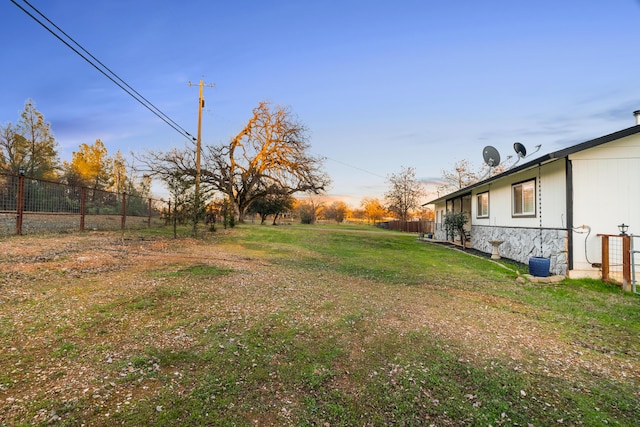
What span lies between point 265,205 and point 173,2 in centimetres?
2461

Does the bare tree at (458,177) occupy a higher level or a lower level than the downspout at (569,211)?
higher

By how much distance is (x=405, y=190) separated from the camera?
43250mm

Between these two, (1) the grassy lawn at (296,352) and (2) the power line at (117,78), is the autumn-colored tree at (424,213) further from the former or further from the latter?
(1) the grassy lawn at (296,352)

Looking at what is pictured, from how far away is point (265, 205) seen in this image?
32.5 metres

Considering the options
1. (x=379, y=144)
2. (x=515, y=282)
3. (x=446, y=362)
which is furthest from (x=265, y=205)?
(x=446, y=362)

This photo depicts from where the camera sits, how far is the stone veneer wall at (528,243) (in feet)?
26.1

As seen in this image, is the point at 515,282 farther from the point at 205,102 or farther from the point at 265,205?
the point at 265,205

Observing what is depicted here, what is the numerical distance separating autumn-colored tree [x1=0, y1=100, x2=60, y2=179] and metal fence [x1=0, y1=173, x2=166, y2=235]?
56.3ft

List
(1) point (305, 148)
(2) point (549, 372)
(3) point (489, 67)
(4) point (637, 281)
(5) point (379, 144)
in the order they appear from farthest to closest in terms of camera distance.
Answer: (1) point (305, 148)
(5) point (379, 144)
(3) point (489, 67)
(4) point (637, 281)
(2) point (549, 372)

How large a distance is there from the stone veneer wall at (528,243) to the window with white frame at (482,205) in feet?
1.99

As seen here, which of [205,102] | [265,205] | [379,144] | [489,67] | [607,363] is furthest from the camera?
[265,205]

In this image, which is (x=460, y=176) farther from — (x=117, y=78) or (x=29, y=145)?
(x=29, y=145)

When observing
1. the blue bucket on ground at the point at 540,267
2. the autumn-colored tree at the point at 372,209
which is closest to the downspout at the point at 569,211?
the blue bucket on ground at the point at 540,267

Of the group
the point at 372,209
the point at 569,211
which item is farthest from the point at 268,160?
the point at 372,209
